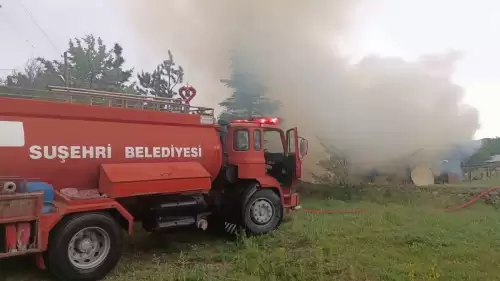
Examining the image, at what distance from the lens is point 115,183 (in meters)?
6.25

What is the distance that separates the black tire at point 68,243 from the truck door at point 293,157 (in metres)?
4.54

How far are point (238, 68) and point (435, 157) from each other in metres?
8.11

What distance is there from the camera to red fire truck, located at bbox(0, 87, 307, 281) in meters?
5.52

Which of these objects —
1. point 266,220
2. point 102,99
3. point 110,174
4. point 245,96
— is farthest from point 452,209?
point 102,99

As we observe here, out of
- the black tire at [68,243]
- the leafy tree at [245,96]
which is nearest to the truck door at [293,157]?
the black tire at [68,243]

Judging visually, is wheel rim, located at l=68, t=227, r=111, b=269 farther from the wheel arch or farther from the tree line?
the tree line

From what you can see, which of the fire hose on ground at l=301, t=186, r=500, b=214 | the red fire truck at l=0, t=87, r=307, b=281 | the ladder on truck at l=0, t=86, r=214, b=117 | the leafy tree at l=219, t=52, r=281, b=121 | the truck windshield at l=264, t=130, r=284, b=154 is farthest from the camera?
the leafy tree at l=219, t=52, r=281, b=121

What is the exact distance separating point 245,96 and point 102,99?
936 cm

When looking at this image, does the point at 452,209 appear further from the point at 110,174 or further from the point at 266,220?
the point at 110,174

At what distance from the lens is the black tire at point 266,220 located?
8.38 m

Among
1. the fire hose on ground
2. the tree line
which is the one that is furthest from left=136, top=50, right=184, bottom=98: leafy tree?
the fire hose on ground

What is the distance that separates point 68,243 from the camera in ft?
18.3

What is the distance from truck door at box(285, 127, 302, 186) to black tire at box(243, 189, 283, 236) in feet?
2.68

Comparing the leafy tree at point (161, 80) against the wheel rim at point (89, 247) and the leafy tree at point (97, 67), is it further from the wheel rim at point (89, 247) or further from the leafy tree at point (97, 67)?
the wheel rim at point (89, 247)
